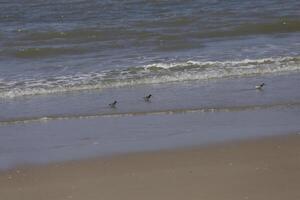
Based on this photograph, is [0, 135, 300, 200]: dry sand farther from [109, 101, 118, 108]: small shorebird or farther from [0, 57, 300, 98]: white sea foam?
[0, 57, 300, 98]: white sea foam

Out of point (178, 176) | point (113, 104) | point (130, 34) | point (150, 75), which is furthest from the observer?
point (130, 34)

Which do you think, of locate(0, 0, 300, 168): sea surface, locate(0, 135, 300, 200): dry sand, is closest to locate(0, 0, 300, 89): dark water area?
locate(0, 0, 300, 168): sea surface

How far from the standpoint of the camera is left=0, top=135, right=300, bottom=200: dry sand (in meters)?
6.43

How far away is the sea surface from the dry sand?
17.2 inches

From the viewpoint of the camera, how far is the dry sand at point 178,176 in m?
6.43

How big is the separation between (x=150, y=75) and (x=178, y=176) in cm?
600

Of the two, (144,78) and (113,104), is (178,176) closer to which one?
(113,104)

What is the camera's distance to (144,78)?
41.1 ft

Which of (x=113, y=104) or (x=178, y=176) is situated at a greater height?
(x=113, y=104)

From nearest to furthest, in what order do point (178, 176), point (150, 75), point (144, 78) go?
→ point (178, 176) < point (144, 78) < point (150, 75)

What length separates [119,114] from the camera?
9984 millimetres

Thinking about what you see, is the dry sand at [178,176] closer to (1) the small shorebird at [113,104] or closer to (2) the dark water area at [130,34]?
(1) the small shorebird at [113,104]

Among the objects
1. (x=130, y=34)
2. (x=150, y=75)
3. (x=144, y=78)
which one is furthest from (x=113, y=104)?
(x=130, y=34)

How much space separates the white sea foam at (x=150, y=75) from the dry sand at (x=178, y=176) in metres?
4.43
